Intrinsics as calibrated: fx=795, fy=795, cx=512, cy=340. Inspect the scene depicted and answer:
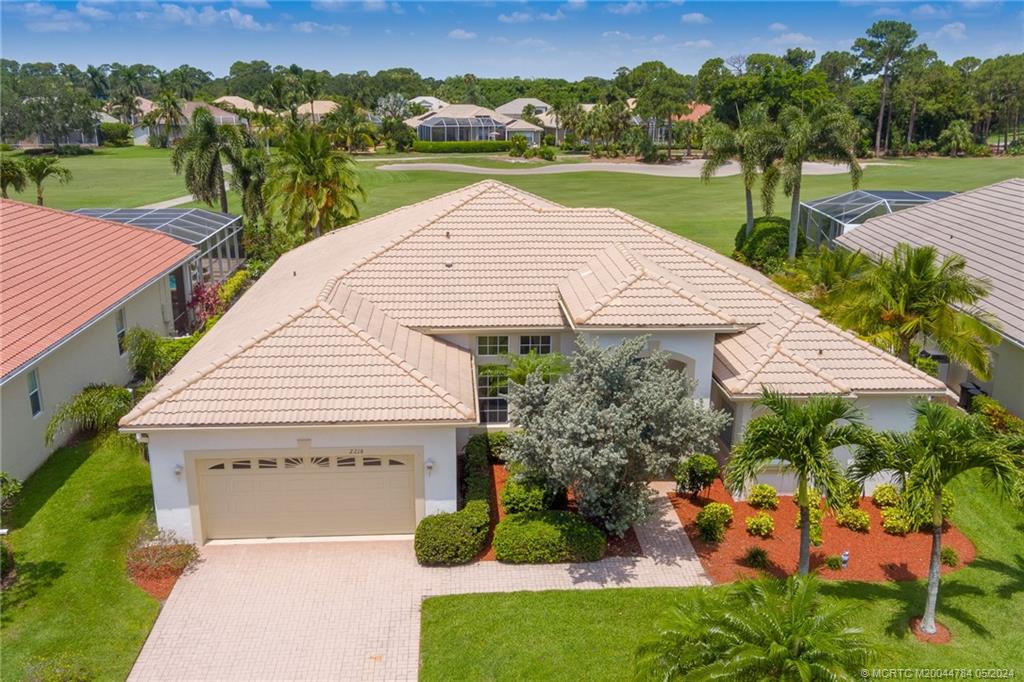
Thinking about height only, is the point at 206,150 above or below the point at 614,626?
above

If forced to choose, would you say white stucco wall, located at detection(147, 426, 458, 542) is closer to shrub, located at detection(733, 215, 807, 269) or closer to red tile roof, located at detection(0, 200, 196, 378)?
red tile roof, located at detection(0, 200, 196, 378)

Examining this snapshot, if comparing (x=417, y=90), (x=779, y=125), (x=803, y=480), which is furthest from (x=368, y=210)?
(x=417, y=90)

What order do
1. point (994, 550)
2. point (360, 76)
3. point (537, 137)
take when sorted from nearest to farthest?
point (994, 550) < point (537, 137) < point (360, 76)

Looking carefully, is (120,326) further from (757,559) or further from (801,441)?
(801,441)

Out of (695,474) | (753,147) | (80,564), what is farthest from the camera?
(753,147)

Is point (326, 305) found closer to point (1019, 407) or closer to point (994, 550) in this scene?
point (994, 550)

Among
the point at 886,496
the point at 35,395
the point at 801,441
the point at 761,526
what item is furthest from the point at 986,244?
the point at 35,395
